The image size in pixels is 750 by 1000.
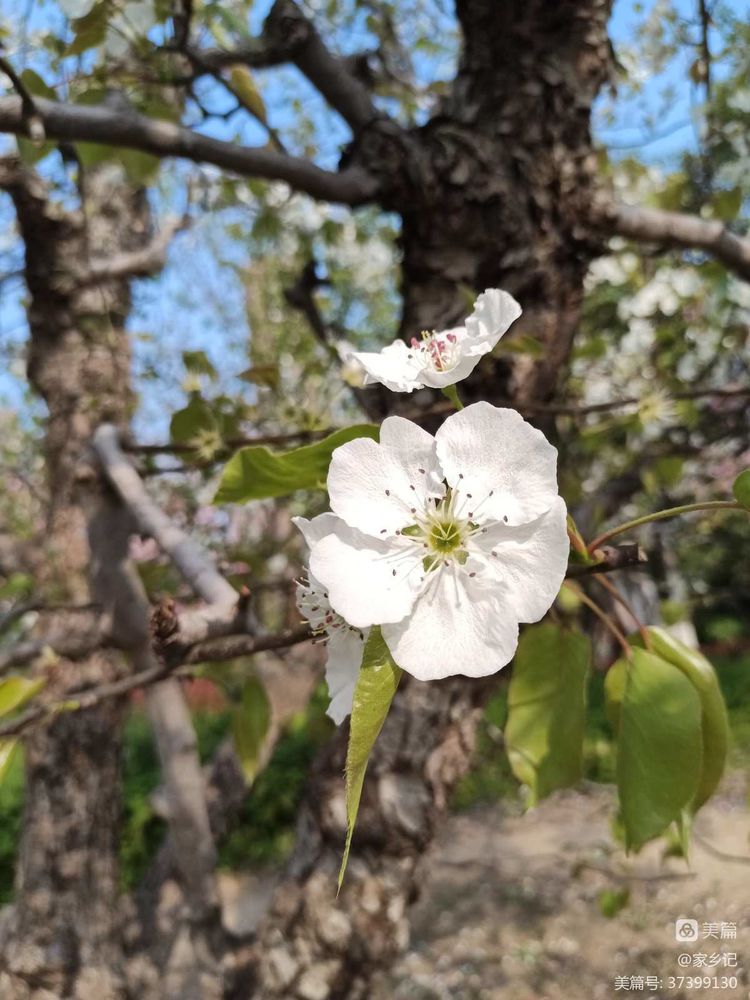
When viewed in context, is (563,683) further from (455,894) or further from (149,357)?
(455,894)

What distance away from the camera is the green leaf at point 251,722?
39.8 inches

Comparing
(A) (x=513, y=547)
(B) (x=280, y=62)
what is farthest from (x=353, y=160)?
(A) (x=513, y=547)

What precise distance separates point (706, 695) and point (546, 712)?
14 centimetres

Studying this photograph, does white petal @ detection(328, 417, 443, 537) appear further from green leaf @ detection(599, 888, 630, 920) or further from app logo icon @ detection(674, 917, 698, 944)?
app logo icon @ detection(674, 917, 698, 944)

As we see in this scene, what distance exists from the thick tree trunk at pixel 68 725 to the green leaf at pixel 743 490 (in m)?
1.32

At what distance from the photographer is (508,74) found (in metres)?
1.21

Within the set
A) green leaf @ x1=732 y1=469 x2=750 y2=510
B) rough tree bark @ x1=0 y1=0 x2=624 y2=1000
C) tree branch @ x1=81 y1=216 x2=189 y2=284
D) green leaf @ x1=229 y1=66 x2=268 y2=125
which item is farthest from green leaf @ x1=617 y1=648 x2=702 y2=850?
tree branch @ x1=81 y1=216 x2=189 y2=284

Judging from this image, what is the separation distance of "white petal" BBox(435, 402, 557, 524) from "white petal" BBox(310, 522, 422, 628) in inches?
2.5

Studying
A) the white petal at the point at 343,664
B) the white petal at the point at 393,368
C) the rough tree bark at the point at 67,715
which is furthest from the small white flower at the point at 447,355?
the rough tree bark at the point at 67,715

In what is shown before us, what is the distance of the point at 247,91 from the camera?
1037 millimetres

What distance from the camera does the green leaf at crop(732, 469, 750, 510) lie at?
492 millimetres

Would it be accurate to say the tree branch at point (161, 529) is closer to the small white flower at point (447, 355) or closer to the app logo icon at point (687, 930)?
the small white flower at point (447, 355)

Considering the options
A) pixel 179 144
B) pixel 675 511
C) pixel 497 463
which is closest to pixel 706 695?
pixel 675 511

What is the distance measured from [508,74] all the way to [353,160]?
32 cm
